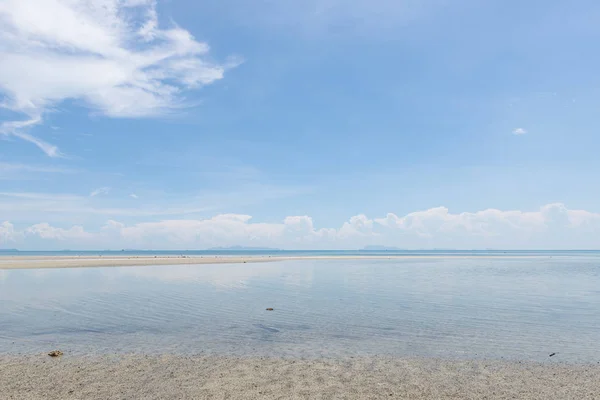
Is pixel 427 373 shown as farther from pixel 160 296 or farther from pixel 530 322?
pixel 160 296

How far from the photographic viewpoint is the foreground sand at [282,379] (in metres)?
12.0

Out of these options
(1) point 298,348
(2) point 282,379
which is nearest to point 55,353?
(2) point 282,379

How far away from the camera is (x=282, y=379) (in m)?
13.3

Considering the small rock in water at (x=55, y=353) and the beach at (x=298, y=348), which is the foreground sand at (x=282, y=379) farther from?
the small rock in water at (x=55, y=353)

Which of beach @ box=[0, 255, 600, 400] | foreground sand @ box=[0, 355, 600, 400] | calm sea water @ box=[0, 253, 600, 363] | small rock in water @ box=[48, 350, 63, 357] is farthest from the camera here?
calm sea water @ box=[0, 253, 600, 363]

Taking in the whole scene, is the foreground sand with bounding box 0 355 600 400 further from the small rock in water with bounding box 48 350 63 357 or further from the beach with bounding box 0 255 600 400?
the small rock in water with bounding box 48 350 63 357

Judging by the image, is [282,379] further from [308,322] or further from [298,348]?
[308,322]

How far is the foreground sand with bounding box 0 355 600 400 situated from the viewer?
473 inches

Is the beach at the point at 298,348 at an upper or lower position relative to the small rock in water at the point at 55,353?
lower

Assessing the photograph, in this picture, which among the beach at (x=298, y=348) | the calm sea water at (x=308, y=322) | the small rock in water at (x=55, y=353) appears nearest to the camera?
the beach at (x=298, y=348)

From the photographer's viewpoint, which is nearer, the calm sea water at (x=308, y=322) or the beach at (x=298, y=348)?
the beach at (x=298, y=348)

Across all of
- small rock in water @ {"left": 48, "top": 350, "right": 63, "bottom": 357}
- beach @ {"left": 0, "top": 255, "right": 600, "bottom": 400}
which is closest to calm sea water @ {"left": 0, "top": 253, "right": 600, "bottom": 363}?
beach @ {"left": 0, "top": 255, "right": 600, "bottom": 400}

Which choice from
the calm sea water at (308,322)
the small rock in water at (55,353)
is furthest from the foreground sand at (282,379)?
the calm sea water at (308,322)

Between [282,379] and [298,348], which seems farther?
[298,348]
